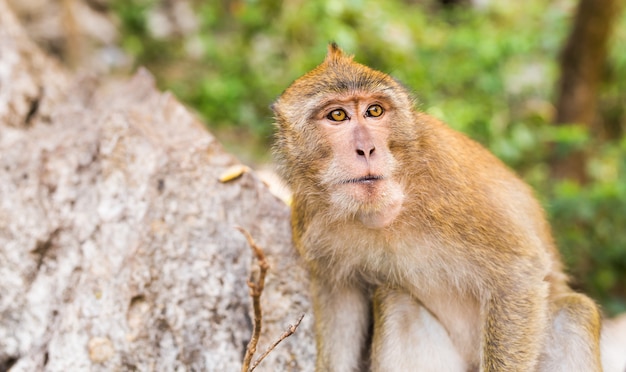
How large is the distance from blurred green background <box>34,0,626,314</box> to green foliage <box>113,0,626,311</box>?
0.02 meters

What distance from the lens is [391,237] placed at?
Result: 9.38ft

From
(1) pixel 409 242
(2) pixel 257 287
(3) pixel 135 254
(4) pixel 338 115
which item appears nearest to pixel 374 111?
(4) pixel 338 115

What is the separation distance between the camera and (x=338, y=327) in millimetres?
3135

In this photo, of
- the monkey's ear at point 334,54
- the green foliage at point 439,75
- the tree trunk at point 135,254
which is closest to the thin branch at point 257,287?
the tree trunk at point 135,254

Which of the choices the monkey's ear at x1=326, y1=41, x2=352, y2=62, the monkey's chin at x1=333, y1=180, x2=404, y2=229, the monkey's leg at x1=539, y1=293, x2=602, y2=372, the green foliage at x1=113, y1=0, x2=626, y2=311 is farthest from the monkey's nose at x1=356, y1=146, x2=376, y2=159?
the green foliage at x1=113, y1=0, x2=626, y2=311

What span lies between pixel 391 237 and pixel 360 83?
0.68 meters

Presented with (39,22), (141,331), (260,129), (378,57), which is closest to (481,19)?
(378,57)

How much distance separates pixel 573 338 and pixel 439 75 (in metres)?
5.41

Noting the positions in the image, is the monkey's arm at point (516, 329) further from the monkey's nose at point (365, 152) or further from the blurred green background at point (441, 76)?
the blurred green background at point (441, 76)

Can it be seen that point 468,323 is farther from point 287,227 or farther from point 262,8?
point 262,8

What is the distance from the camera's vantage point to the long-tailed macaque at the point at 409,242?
2713 millimetres

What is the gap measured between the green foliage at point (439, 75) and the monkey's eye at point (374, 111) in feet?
9.28

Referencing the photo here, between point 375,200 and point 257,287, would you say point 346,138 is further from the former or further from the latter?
point 257,287

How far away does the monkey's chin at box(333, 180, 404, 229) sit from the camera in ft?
8.41
